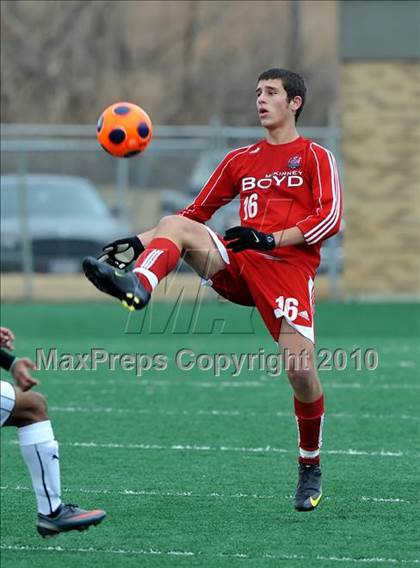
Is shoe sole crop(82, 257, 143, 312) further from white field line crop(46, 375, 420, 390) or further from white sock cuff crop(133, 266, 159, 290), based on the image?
white field line crop(46, 375, 420, 390)

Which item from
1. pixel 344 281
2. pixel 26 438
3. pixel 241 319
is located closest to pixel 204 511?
pixel 26 438

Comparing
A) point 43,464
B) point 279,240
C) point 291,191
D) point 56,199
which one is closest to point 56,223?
point 56,199

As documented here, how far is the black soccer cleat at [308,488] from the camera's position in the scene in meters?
6.25

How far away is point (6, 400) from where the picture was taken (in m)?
5.24

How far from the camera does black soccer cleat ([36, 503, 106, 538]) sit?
5.42 m

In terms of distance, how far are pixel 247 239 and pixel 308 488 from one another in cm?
127

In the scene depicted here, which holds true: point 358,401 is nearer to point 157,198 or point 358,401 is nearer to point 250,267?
point 250,267

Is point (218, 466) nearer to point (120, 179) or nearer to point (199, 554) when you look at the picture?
point (199, 554)

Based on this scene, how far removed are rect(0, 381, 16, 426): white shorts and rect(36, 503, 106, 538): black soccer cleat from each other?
0.49 m

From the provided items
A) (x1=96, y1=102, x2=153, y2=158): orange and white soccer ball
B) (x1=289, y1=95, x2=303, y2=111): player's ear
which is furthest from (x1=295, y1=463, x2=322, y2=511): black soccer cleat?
(x1=96, y1=102, x2=153, y2=158): orange and white soccer ball

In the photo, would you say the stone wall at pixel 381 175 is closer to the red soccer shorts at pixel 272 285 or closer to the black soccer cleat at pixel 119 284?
the red soccer shorts at pixel 272 285

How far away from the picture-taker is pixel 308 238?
637 cm

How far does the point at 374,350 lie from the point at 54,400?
401 centimetres

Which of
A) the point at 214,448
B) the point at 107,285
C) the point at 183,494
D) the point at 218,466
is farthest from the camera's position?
the point at 214,448
